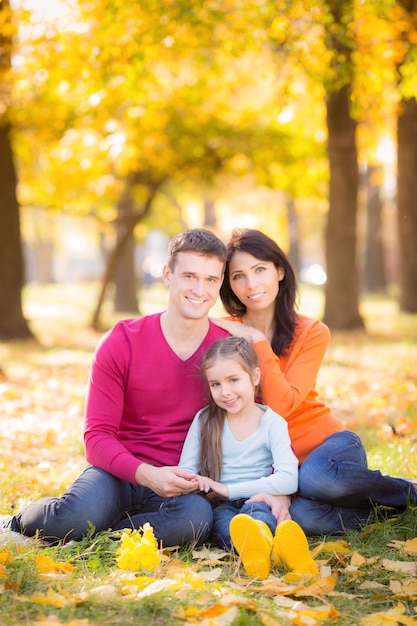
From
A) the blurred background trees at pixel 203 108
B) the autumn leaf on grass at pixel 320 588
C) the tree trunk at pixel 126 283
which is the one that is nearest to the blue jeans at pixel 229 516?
the autumn leaf on grass at pixel 320 588

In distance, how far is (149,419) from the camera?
4098 millimetres

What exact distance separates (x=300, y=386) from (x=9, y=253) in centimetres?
1032

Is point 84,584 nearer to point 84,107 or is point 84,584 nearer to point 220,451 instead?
point 220,451

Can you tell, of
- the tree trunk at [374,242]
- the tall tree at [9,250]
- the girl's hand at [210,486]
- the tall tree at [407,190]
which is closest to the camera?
the girl's hand at [210,486]

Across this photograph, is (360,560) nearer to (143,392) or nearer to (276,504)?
(276,504)

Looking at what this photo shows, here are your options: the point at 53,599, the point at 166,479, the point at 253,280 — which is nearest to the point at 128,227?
the point at 253,280

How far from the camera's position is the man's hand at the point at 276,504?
3.86 metres

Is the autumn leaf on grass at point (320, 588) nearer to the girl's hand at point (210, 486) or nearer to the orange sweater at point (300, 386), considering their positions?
the girl's hand at point (210, 486)

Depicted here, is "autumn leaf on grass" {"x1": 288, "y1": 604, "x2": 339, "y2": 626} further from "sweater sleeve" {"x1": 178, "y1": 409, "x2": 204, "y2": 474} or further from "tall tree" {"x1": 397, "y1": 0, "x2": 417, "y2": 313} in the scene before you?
"tall tree" {"x1": 397, "y1": 0, "x2": 417, "y2": 313}

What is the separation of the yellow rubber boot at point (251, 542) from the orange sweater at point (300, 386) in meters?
0.82

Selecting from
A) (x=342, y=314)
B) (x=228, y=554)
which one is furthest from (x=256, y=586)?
(x=342, y=314)

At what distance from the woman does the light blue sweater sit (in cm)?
9

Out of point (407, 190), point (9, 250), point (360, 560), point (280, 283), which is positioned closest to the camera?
point (360, 560)

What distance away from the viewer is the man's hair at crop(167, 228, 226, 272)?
4.04 meters
